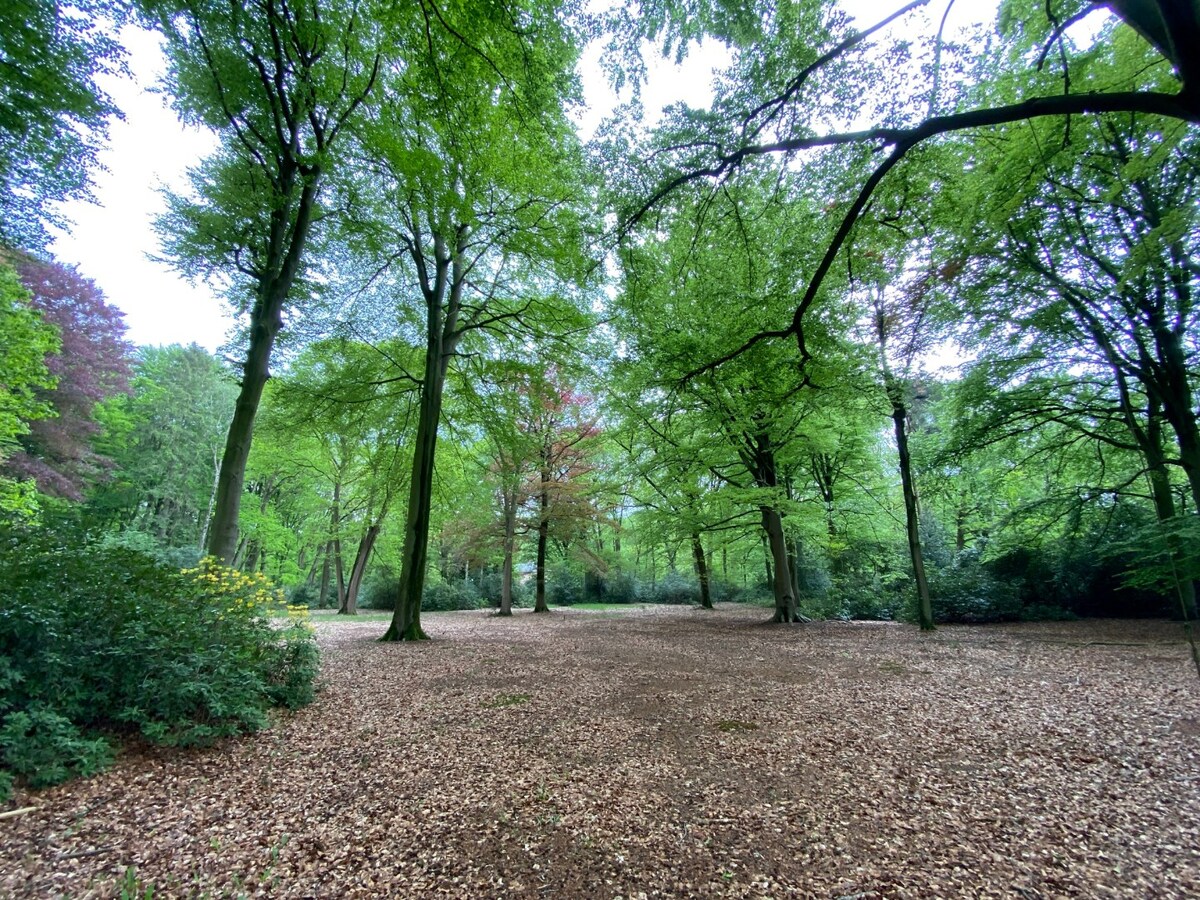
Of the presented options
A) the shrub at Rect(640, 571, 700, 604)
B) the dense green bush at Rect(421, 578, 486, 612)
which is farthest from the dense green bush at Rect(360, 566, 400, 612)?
the shrub at Rect(640, 571, 700, 604)

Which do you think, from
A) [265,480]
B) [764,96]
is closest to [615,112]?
[764,96]

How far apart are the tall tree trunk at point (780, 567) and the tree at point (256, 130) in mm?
10196

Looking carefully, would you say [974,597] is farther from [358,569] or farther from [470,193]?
[358,569]

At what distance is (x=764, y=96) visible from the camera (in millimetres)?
4289

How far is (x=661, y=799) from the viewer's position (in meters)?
2.76

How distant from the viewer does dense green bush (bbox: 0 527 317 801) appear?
2.78 m

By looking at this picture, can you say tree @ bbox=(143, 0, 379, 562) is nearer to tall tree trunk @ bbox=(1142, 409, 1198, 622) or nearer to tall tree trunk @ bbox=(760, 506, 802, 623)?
tall tree trunk @ bbox=(760, 506, 802, 623)

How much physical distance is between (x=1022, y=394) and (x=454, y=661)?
39.7 feet

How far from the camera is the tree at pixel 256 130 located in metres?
5.72

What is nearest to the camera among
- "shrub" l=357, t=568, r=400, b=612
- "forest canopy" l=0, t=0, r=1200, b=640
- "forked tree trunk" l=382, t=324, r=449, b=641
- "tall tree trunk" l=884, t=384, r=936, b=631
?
"forest canopy" l=0, t=0, r=1200, b=640

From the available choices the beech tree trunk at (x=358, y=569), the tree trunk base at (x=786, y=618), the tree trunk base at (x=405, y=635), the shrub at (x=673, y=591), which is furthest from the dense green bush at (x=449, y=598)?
the tree trunk base at (x=786, y=618)

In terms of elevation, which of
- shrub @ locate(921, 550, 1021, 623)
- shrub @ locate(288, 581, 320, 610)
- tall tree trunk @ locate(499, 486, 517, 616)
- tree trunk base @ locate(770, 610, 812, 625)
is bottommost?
shrub @ locate(288, 581, 320, 610)

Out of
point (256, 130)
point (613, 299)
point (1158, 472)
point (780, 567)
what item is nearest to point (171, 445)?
point (256, 130)

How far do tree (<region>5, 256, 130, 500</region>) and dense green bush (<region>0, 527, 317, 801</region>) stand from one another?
54.8 feet
